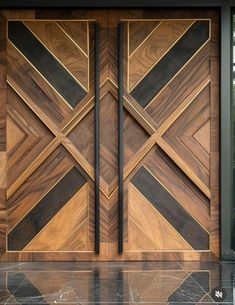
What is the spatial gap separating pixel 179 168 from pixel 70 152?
964mm

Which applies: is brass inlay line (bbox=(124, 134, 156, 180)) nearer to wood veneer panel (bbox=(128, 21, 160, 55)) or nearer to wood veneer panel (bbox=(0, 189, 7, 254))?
wood veneer panel (bbox=(128, 21, 160, 55))

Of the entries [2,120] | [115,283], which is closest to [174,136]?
[115,283]

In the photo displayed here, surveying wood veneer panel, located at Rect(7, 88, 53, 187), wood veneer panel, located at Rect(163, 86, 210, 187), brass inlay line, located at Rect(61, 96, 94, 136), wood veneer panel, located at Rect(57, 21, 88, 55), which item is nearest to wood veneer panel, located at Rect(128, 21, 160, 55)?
wood veneer panel, located at Rect(57, 21, 88, 55)

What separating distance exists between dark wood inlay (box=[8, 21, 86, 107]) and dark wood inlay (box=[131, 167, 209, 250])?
899 mm

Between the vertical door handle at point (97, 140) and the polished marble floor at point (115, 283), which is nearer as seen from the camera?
the polished marble floor at point (115, 283)

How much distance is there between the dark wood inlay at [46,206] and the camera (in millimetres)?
3963

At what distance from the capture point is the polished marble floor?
2.91 meters

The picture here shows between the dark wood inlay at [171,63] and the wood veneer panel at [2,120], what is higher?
the dark wood inlay at [171,63]

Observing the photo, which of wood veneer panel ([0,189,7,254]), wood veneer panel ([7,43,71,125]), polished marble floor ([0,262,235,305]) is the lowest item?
polished marble floor ([0,262,235,305])

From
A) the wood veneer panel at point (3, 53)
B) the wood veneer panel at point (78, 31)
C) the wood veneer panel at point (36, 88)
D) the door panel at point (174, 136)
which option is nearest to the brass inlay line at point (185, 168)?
the door panel at point (174, 136)

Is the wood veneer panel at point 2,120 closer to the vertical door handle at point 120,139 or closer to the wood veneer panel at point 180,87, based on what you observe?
the vertical door handle at point 120,139

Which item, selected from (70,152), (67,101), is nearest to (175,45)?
(67,101)

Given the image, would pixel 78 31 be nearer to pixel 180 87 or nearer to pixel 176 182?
pixel 180 87

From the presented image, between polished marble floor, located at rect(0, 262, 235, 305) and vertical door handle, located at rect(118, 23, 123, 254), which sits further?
vertical door handle, located at rect(118, 23, 123, 254)
